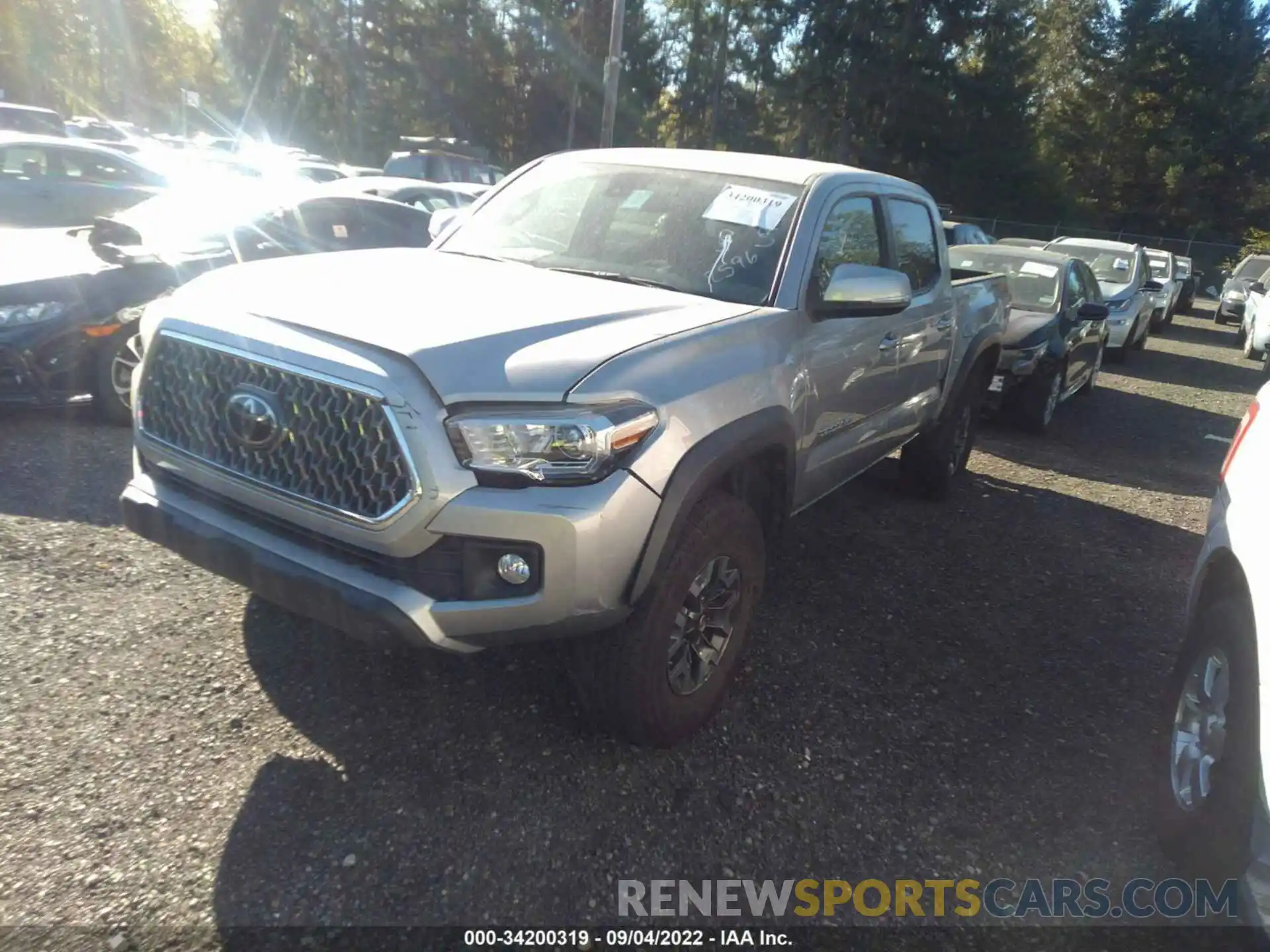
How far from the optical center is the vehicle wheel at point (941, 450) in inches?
231

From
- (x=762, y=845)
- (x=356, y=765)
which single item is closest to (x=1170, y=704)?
(x=762, y=845)

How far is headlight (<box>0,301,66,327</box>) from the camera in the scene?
5.12 metres

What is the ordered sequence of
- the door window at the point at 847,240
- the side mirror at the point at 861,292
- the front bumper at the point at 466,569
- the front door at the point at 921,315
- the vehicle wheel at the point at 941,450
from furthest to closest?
1. the vehicle wheel at the point at 941,450
2. the front door at the point at 921,315
3. the door window at the point at 847,240
4. the side mirror at the point at 861,292
5. the front bumper at the point at 466,569

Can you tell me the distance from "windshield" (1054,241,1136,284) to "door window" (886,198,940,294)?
9.17 m

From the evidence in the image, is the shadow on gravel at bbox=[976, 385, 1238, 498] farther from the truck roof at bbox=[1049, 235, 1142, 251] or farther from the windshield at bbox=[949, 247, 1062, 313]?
the truck roof at bbox=[1049, 235, 1142, 251]

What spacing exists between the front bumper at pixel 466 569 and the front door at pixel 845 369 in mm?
1303

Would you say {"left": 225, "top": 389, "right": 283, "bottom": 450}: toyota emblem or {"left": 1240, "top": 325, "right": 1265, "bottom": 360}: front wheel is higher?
{"left": 225, "top": 389, "right": 283, "bottom": 450}: toyota emblem

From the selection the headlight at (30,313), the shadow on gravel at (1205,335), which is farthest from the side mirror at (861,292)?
the shadow on gravel at (1205,335)

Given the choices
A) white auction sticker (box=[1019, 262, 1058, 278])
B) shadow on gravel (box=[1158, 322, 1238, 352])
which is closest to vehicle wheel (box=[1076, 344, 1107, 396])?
white auction sticker (box=[1019, 262, 1058, 278])

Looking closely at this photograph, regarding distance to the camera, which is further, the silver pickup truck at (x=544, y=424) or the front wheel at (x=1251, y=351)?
the front wheel at (x=1251, y=351)

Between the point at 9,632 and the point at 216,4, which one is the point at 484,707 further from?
the point at 216,4

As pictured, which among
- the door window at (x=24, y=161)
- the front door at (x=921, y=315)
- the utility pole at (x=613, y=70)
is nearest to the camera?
the front door at (x=921, y=315)

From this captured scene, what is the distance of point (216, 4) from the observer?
47750 mm

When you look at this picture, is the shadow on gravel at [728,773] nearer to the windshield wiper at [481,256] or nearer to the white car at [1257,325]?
the windshield wiper at [481,256]
